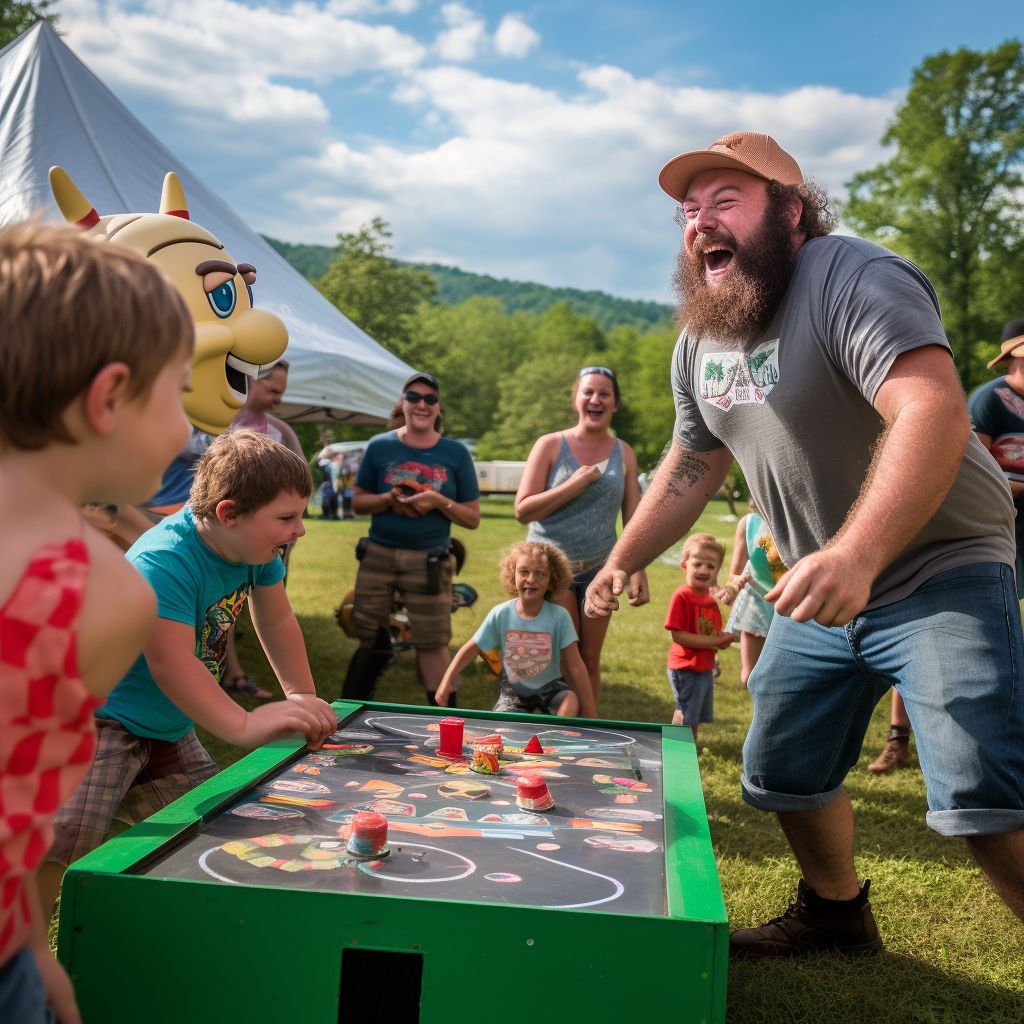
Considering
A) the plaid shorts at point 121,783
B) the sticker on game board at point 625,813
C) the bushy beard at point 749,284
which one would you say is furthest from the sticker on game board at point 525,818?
the bushy beard at point 749,284

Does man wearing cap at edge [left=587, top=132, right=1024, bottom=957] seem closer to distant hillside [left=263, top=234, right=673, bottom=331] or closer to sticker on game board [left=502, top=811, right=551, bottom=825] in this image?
sticker on game board [left=502, top=811, right=551, bottom=825]

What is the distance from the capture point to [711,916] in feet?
4.77

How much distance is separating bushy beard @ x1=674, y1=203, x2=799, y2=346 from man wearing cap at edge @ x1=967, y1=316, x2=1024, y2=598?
2.66m

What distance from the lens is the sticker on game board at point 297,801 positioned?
2041 mm

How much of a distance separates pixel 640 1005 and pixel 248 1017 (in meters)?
0.63

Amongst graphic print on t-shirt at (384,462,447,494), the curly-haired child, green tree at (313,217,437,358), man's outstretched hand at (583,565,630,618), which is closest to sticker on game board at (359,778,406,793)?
man's outstretched hand at (583,565,630,618)

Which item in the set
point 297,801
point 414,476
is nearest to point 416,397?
point 414,476

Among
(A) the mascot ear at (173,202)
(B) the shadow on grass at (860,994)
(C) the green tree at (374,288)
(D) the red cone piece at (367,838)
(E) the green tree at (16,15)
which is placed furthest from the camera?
(C) the green tree at (374,288)

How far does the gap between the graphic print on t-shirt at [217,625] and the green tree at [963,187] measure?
2642cm

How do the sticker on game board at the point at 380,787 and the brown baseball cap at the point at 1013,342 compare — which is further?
the brown baseball cap at the point at 1013,342

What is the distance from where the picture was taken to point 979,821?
200 centimetres

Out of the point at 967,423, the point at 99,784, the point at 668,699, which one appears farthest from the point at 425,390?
the point at 967,423

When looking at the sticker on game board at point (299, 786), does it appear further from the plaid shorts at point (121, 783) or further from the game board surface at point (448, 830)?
the plaid shorts at point (121, 783)

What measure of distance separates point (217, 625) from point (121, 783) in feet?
1.52
